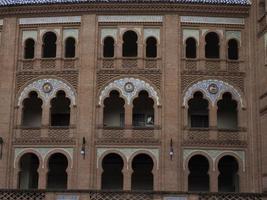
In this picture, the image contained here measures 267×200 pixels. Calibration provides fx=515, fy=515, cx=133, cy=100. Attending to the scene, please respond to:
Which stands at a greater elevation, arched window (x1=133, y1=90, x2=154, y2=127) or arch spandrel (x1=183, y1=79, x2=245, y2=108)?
arch spandrel (x1=183, y1=79, x2=245, y2=108)

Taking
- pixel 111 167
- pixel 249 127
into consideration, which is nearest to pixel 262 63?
pixel 249 127

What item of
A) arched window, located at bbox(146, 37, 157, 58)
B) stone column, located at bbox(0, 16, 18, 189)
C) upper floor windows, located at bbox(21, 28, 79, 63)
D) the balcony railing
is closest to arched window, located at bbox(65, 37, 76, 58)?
upper floor windows, located at bbox(21, 28, 79, 63)

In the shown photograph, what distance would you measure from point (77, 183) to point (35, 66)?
6.91 meters

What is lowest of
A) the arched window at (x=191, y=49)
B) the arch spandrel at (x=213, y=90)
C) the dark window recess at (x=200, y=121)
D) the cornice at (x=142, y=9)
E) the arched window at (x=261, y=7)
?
the dark window recess at (x=200, y=121)

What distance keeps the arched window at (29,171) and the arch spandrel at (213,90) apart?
9430 mm

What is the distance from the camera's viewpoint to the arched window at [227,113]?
28803 mm

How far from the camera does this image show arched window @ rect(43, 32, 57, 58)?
29.4 metres

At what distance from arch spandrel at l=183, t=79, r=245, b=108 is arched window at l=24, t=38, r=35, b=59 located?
30.1 feet

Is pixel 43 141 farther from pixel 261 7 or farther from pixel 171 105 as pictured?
pixel 261 7

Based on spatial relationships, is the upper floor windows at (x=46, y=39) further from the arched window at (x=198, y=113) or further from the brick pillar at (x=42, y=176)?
the arched window at (x=198, y=113)

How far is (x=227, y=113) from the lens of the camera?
2919 centimetres

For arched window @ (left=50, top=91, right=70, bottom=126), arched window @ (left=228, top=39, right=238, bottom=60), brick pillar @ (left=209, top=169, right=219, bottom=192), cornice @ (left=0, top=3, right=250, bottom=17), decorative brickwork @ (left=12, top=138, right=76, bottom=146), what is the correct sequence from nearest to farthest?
brick pillar @ (left=209, top=169, right=219, bottom=192)
decorative brickwork @ (left=12, top=138, right=76, bottom=146)
cornice @ (left=0, top=3, right=250, bottom=17)
arched window @ (left=228, top=39, right=238, bottom=60)
arched window @ (left=50, top=91, right=70, bottom=126)

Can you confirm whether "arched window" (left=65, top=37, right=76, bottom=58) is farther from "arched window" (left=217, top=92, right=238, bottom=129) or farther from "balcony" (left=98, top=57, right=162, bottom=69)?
A: "arched window" (left=217, top=92, right=238, bottom=129)

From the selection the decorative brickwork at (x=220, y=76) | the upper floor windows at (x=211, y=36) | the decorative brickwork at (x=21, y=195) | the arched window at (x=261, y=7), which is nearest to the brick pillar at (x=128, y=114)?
the decorative brickwork at (x=220, y=76)
